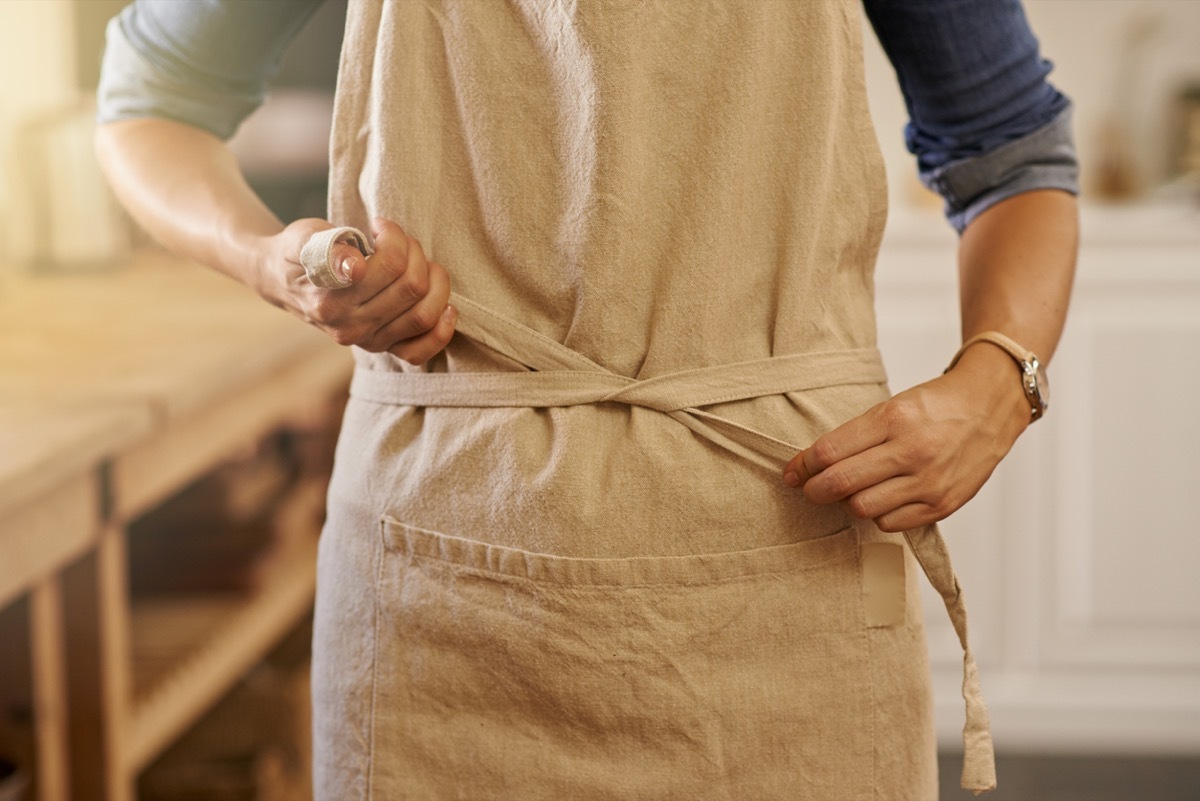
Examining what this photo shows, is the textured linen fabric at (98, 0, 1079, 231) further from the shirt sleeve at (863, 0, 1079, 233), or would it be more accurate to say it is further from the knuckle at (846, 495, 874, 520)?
the knuckle at (846, 495, 874, 520)

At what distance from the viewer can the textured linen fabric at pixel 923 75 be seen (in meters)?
0.79

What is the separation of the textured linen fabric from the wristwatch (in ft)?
0.42

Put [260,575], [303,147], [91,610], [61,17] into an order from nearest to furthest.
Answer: [91,610] → [260,575] → [61,17] → [303,147]

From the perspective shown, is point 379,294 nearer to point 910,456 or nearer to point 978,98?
point 910,456

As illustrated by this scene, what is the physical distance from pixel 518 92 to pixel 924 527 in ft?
1.13

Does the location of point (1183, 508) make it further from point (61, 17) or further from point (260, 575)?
point (61, 17)

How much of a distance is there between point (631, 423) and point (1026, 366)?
0.83 ft

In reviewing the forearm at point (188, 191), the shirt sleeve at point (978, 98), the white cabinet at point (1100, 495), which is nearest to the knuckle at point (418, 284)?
the forearm at point (188, 191)

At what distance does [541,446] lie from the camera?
0.70 m

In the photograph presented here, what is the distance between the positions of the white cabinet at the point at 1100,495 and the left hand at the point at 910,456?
1.57 m

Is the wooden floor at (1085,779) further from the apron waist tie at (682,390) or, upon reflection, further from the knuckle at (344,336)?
the knuckle at (344,336)

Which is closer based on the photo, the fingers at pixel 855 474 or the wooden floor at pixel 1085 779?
the fingers at pixel 855 474

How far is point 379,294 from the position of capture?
64 cm

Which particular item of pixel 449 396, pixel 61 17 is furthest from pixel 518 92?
pixel 61 17
